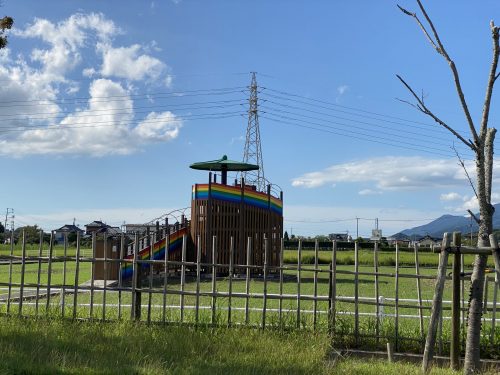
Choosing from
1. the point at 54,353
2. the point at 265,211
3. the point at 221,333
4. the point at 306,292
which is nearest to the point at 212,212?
the point at 265,211

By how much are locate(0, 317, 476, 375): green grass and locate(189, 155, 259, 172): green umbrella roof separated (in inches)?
520

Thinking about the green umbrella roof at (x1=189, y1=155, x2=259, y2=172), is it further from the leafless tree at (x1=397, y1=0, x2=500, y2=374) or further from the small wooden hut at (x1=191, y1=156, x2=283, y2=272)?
the leafless tree at (x1=397, y1=0, x2=500, y2=374)

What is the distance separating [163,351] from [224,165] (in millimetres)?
14734

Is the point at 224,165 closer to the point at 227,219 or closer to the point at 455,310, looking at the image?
the point at 227,219

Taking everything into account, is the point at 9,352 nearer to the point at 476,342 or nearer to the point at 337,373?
the point at 337,373

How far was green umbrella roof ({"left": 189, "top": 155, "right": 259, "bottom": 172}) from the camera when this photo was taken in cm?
1997

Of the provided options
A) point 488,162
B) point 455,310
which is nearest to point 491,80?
point 488,162

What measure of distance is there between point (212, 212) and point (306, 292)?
5.78 meters

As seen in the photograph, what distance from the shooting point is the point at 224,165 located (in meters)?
20.3

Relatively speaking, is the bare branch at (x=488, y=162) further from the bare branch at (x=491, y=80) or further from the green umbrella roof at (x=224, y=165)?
the green umbrella roof at (x=224, y=165)

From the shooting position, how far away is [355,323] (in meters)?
6.86

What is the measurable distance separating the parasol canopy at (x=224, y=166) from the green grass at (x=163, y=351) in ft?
43.4

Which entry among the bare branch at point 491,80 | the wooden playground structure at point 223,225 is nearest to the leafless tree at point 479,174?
the bare branch at point 491,80

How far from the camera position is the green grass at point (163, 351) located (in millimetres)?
5098
